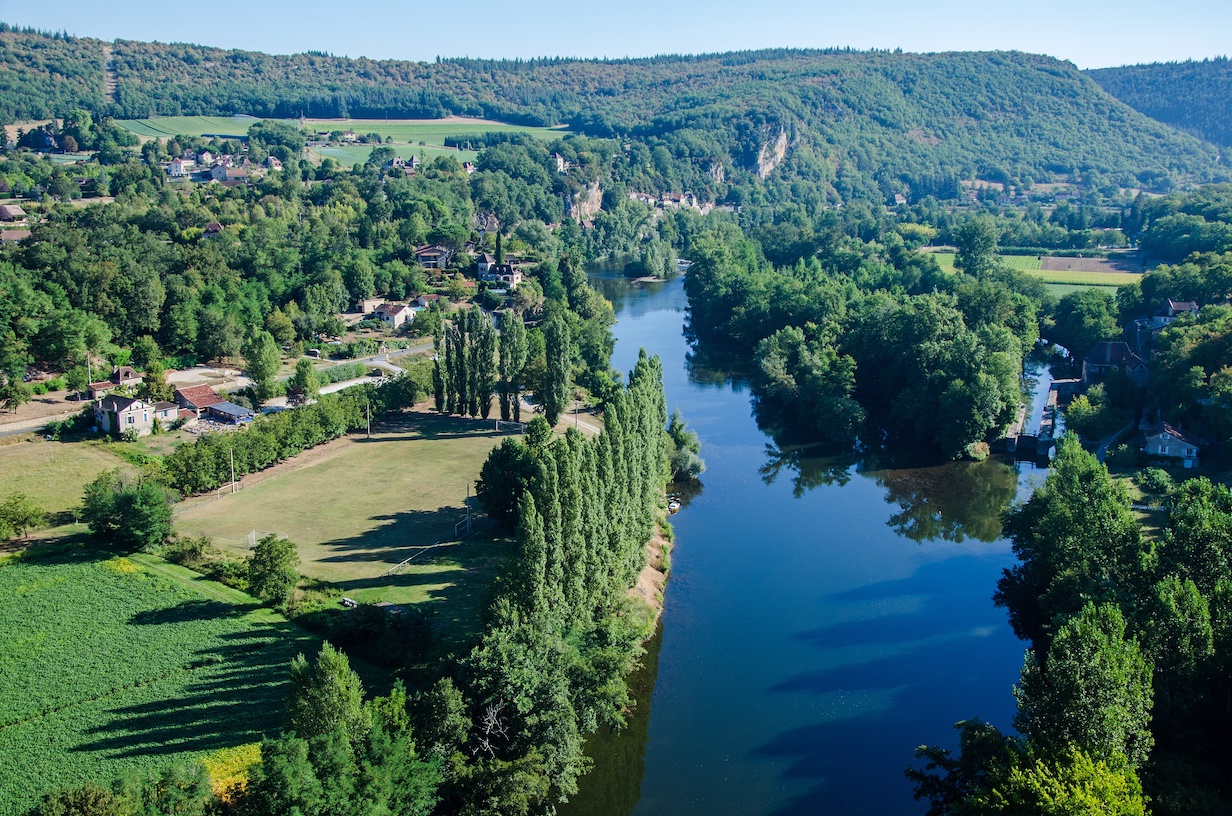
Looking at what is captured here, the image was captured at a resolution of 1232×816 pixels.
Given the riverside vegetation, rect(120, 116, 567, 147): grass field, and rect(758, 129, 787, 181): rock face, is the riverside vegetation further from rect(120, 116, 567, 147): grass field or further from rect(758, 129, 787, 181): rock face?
rect(120, 116, 567, 147): grass field

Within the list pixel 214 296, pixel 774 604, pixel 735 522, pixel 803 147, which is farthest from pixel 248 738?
pixel 803 147

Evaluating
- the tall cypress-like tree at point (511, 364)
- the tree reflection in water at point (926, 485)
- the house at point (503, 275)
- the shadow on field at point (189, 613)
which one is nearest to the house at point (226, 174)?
the house at point (503, 275)

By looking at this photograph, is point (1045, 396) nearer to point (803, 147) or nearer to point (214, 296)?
point (214, 296)

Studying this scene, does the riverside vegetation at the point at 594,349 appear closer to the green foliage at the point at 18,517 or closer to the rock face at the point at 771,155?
the rock face at the point at 771,155

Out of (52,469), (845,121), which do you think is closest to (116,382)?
(52,469)

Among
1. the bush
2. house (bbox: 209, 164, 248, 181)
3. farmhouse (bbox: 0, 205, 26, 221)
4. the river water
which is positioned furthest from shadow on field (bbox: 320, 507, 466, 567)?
house (bbox: 209, 164, 248, 181)

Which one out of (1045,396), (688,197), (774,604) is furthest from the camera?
(688,197)
